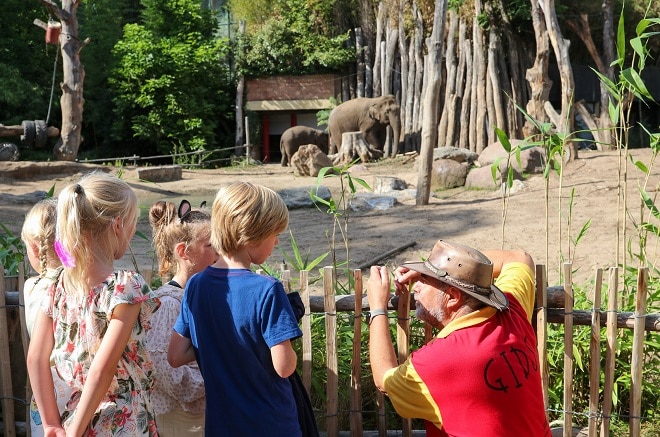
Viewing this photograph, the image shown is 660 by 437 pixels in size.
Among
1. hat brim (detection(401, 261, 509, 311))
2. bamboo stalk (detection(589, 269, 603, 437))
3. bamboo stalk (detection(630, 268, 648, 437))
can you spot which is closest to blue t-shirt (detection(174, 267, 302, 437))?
hat brim (detection(401, 261, 509, 311))

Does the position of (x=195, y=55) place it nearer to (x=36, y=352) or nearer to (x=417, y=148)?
(x=417, y=148)

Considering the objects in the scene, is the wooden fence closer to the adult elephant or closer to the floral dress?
the floral dress

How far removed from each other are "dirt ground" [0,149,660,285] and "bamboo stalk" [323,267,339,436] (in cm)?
306

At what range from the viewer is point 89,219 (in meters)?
2.11

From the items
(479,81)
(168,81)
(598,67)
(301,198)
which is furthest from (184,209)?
(168,81)

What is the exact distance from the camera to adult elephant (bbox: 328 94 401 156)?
18500 mm

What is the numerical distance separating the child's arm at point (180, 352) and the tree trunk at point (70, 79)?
12.8 m

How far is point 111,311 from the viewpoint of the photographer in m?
2.11

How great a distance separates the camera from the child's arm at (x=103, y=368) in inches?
82.0

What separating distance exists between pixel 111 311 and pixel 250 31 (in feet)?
69.2

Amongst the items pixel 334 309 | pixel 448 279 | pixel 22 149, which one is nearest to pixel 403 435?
pixel 334 309

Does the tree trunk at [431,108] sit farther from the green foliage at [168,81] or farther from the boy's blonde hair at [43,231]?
the green foliage at [168,81]

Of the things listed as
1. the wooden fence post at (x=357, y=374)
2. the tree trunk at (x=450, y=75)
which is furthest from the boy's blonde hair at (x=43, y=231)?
the tree trunk at (x=450, y=75)

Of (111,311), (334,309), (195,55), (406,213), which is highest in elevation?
(195,55)
